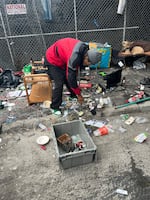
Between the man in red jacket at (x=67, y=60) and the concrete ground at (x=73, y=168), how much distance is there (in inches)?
27.5

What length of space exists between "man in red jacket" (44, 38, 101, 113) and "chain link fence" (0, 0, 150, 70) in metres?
2.54

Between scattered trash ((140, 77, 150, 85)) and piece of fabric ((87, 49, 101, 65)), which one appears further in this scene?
scattered trash ((140, 77, 150, 85))

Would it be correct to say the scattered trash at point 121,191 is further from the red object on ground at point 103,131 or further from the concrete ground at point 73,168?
the red object on ground at point 103,131

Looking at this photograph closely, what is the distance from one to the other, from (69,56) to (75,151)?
1.53 m

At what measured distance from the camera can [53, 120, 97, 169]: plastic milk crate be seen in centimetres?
237

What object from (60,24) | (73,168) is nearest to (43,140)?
(73,168)

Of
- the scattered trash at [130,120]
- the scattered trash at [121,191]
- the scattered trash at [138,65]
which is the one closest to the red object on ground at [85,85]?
the scattered trash at [130,120]

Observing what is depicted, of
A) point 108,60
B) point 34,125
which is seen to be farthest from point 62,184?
point 108,60

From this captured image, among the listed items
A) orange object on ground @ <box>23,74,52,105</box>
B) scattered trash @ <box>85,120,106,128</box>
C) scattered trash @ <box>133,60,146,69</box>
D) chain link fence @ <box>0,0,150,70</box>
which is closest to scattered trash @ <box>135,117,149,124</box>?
scattered trash @ <box>85,120,106,128</box>

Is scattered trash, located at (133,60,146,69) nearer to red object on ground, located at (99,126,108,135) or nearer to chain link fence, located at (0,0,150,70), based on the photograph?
chain link fence, located at (0,0,150,70)

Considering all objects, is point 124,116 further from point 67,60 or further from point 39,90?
point 39,90

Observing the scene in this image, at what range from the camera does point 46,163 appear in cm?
Result: 264

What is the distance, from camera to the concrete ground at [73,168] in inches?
88.4

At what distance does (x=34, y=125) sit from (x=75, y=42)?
1709 mm
